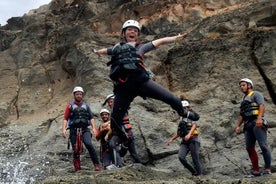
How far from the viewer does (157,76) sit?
19906 millimetres

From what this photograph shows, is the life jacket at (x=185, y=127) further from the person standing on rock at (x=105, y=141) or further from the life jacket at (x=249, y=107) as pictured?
the life jacket at (x=249, y=107)

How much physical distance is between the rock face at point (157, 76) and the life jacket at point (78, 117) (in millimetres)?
1756

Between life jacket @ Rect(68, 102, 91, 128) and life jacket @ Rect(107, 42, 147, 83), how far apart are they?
4.46 m

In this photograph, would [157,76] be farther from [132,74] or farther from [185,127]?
A: [132,74]

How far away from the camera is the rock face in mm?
14773

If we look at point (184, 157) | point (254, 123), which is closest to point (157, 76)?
point (184, 157)

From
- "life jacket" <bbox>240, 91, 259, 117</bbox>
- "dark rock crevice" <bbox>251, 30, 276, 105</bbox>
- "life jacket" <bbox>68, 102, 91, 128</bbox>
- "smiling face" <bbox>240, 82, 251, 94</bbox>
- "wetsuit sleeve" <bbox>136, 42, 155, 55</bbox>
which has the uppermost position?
"dark rock crevice" <bbox>251, 30, 276, 105</bbox>

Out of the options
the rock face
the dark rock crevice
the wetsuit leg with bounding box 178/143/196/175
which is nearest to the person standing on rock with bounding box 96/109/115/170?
the rock face

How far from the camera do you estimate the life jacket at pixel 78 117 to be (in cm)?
1209

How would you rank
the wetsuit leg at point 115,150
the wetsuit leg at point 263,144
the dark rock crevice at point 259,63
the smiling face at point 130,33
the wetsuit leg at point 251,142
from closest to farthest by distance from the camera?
the smiling face at point 130,33 → the wetsuit leg at point 263,144 → the wetsuit leg at point 251,142 → the wetsuit leg at point 115,150 → the dark rock crevice at point 259,63

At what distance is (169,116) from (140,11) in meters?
10.8

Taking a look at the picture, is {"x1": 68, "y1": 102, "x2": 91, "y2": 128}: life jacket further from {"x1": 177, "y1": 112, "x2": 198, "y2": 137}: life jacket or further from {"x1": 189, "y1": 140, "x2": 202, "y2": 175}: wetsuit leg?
{"x1": 189, "y1": 140, "x2": 202, "y2": 175}: wetsuit leg

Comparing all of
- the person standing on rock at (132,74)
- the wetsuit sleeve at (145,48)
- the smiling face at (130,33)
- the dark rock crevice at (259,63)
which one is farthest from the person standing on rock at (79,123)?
the dark rock crevice at (259,63)

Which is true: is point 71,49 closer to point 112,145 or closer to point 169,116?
point 169,116
